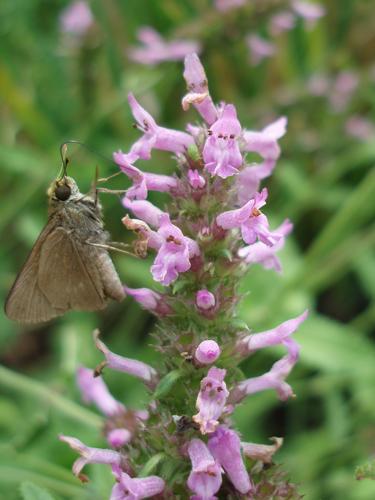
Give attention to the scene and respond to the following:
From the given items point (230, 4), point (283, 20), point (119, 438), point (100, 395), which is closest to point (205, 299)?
point (119, 438)

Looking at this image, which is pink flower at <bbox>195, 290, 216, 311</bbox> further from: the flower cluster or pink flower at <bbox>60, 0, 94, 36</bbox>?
pink flower at <bbox>60, 0, 94, 36</bbox>

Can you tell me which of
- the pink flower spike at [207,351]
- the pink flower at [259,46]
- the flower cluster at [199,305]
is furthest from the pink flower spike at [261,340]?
the pink flower at [259,46]

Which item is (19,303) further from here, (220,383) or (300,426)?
(300,426)

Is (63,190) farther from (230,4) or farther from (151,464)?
(230,4)

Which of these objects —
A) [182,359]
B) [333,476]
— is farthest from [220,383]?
[333,476]

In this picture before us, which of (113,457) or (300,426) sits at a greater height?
(113,457)

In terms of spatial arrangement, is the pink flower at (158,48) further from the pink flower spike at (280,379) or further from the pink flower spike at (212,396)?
the pink flower spike at (212,396)
